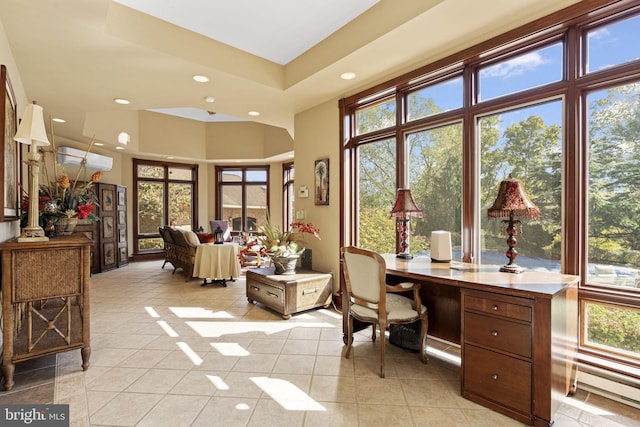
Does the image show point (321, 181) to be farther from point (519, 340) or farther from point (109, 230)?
point (109, 230)

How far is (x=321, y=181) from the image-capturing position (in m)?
4.29

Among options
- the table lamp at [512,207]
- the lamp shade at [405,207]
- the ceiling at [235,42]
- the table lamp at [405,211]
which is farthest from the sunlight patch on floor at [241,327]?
the ceiling at [235,42]

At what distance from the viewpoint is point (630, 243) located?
6.70 feet

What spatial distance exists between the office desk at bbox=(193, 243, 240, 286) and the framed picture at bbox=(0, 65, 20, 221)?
2602 millimetres

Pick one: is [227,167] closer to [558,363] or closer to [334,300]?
[334,300]

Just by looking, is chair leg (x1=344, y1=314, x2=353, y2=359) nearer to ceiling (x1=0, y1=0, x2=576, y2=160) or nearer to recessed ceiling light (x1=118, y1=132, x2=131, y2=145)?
ceiling (x1=0, y1=0, x2=576, y2=160)

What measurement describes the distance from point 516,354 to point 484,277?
Answer: 19.9 inches

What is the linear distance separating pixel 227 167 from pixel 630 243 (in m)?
8.54

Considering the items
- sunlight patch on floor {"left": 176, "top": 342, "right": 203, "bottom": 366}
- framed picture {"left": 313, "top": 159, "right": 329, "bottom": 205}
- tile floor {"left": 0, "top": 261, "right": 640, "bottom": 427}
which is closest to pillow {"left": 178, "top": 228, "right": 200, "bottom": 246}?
tile floor {"left": 0, "top": 261, "right": 640, "bottom": 427}

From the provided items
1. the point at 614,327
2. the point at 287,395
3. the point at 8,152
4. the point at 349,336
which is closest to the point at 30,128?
the point at 8,152

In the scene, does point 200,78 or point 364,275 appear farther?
point 200,78

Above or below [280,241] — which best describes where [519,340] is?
below

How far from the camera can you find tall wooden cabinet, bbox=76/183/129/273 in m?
6.40

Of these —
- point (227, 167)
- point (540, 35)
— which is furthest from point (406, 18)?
point (227, 167)
